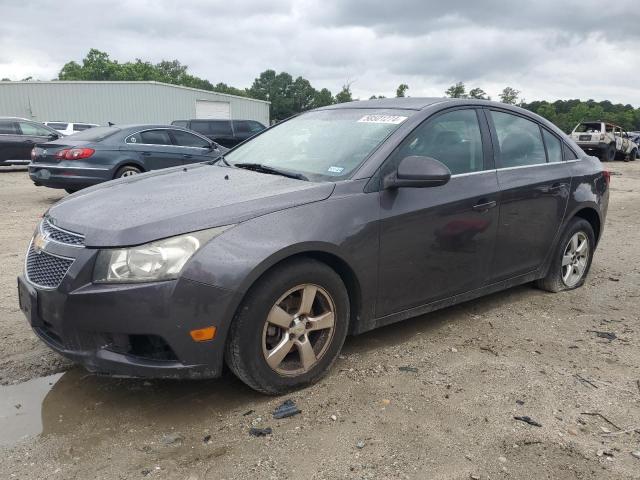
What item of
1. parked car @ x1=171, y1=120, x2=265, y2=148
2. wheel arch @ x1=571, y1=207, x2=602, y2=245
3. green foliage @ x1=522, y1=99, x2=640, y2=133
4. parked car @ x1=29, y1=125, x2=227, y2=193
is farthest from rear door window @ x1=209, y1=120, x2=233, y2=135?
green foliage @ x1=522, y1=99, x2=640, y2=133

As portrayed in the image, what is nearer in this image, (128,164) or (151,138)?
(128,164)

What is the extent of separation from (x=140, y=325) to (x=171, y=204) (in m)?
0.67

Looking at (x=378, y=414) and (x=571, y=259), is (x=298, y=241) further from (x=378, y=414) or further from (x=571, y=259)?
(x=571, y=259)

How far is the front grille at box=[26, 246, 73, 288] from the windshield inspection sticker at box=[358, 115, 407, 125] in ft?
6.90

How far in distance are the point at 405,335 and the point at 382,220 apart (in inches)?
42.6

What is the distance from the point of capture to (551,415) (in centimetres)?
290

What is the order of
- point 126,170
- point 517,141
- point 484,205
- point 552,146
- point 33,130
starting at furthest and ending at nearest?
1. point 33,130
2. point 126,170
3. point 552,146
4. point 517,141
5. point 484,205

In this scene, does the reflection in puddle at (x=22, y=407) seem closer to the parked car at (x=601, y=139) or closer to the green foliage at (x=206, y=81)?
the parked car at (x=601, y=139)

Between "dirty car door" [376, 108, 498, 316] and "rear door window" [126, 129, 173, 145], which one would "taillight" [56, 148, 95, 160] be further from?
"dirty car door" [376, 108, 498, 316]

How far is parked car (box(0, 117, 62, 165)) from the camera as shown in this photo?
15.2m

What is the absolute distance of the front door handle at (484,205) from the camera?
3.76m

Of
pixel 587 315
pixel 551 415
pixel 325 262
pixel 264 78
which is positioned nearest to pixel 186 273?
pixel 325 262

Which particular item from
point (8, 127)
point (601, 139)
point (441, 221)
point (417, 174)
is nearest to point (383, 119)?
point (417, 174)

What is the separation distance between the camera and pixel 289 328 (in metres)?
2.95
